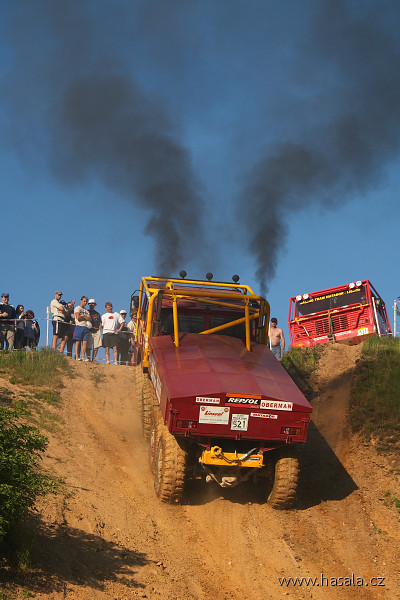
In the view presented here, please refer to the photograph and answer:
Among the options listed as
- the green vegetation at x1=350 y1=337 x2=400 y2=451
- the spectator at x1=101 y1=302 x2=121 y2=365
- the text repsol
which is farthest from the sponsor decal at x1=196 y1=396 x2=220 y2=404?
the spectator at x1=101 y1=302 x2=121 y2=365

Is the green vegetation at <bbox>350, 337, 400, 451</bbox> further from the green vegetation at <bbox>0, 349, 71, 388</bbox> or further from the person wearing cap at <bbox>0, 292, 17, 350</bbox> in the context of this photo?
the person wearing cap at <bbox>0, 292, 17, 350</bbox>

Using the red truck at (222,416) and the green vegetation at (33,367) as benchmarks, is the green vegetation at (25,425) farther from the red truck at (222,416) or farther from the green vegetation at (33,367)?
the red truck at (222,416)

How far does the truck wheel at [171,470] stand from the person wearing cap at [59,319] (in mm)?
7692

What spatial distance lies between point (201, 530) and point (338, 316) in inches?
500

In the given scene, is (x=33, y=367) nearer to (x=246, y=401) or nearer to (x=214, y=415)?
(x=214, y=415)

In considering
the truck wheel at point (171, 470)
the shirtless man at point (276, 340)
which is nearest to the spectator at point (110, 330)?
the shirtless man at point (276, 340)

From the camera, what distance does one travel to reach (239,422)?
9.75 meters

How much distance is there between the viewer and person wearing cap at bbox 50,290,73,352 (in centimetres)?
1705

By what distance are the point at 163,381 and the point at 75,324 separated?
25.2 ft

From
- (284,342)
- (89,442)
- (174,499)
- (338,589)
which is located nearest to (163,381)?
(174,499)

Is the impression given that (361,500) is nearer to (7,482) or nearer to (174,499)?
(174,499)

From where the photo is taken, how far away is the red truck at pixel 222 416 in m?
9.72

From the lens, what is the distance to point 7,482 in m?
Answer: 6.51

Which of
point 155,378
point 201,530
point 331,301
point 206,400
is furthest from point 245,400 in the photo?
point 331,301
